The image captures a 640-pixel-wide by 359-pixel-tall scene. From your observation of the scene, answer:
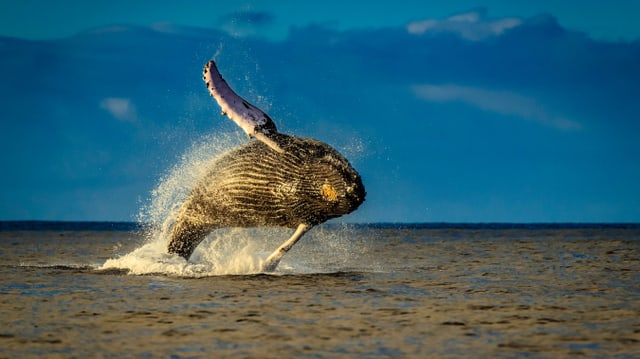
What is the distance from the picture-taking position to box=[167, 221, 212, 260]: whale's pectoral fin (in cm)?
1638

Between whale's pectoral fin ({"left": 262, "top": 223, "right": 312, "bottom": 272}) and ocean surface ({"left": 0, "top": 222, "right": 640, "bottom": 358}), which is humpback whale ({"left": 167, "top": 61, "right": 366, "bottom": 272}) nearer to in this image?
whale's pectoral fin ({"left": 262, "top": 223, "right": 312, "bottom": 272})

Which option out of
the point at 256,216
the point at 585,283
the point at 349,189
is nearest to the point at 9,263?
the point at 256,216

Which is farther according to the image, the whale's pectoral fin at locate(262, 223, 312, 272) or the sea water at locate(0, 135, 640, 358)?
the whale's pectoral fin at locate(262, 223, 312, 272)

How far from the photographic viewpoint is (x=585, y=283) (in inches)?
608

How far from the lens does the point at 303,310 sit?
11.4 meters

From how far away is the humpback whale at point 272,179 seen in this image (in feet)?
48.2

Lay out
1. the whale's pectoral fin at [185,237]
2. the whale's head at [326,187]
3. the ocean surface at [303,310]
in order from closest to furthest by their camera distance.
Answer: the ocean surface at [303,310] < the whale's head at [326,187] < the whale's pectoral fin at [185,237]

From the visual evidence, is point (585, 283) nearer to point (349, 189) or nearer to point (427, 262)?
point (349, 189)

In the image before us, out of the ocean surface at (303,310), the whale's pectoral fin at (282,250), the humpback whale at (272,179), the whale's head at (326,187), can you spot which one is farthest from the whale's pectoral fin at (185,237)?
the whale's head at (326,187)

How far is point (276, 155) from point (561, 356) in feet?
24.9

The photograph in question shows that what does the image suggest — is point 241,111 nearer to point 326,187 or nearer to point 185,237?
point 326,187

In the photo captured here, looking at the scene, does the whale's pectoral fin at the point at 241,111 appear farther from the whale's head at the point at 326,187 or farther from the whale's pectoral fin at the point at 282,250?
the whale's pectoral fin at the point at 282,250

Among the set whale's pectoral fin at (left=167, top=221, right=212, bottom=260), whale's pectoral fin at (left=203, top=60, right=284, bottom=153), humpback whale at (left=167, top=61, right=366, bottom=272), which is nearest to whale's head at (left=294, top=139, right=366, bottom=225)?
humpback whale at (left=167, top=61, right=366, bottom=272)

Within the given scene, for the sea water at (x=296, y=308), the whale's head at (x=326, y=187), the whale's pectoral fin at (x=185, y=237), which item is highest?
the whale's head at (x=326, y=187)
